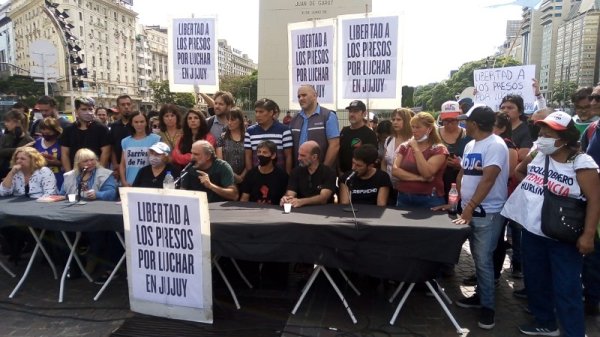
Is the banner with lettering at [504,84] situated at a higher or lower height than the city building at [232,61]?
lower

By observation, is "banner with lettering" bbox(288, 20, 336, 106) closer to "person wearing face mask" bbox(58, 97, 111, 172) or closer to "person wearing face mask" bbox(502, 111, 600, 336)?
"person wearing face mask" bbox(58, 97, 111, 172)

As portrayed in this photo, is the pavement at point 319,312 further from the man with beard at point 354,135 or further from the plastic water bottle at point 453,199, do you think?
the man with beard at point 354,135

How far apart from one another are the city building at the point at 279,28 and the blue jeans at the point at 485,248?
11.3 meters

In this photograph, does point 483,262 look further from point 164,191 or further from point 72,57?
point 72,57

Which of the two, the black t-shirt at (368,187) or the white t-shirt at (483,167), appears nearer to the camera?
the white t-shirt at (483,167)

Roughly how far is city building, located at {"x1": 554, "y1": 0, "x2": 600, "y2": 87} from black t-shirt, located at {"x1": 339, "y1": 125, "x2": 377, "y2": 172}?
97.9 m

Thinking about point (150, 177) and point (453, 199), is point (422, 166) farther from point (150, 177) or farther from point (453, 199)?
point (150, 177)

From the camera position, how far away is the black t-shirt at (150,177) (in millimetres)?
4465

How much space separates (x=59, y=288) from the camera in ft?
14.3

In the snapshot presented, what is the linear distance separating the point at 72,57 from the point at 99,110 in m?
15.0

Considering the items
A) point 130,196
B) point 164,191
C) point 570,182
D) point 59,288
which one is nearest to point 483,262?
point 570,182

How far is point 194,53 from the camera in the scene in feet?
20.3

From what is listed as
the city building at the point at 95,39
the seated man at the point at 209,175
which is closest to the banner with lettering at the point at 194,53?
the seated man at the point at 209,175

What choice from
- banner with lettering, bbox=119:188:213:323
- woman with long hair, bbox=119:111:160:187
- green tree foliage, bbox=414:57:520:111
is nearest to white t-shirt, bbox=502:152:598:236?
banner with lettering, bbox=119:188:213:323
